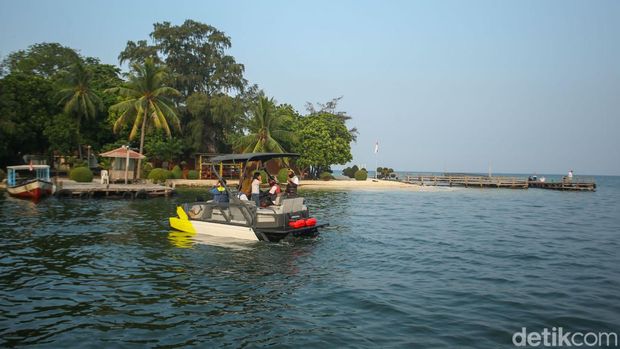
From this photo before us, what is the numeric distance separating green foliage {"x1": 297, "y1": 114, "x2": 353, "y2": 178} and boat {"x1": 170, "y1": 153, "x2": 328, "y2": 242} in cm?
4393

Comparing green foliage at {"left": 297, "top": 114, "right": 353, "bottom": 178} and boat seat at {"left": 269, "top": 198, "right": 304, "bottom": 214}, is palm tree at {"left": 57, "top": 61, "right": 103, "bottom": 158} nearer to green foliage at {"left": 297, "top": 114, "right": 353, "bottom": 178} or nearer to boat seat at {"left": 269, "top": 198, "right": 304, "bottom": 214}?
green foliage at {"left": 297, "top": 114, "right": 353, "bottom": 178}

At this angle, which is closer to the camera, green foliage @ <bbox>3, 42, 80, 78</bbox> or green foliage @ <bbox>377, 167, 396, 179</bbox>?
green foliage @ <bbox>3, 42, 80, 78</bbox>

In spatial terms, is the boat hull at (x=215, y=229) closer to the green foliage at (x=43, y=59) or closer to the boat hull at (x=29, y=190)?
the boat hull at (x=29, y=190)

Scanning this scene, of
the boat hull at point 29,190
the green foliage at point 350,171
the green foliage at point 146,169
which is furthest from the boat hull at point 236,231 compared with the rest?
the green foliage at point 350,171

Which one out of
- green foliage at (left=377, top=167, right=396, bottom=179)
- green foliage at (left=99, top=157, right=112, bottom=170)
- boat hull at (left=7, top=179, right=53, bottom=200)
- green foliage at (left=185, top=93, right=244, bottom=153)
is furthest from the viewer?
green foliage at (left=377, top=167, right=396, bottom=179)

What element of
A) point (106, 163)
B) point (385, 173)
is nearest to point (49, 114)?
point (106, 163)

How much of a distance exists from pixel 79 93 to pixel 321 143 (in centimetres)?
3017

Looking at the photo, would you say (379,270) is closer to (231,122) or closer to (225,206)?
(225,206)

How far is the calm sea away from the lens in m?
8.05

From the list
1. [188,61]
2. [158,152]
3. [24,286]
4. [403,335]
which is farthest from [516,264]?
[188,61]

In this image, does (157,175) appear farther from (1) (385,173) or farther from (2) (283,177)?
(1) (385,173)

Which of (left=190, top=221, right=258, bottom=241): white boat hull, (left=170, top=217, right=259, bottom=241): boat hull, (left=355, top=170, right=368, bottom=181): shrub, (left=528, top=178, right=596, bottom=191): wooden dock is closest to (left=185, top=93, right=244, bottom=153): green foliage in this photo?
(left=355, top=170, right=368, bottom=181): shrub

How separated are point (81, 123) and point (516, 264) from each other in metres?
50.4

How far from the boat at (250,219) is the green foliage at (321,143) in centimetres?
4393
